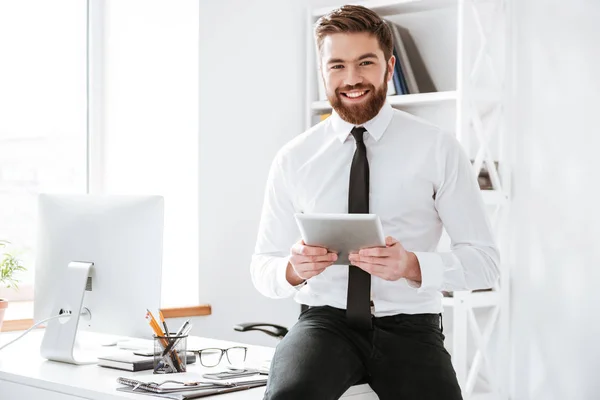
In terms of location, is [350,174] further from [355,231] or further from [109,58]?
[109,58]

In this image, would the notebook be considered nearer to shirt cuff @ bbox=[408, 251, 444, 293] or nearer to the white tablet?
the white tablet

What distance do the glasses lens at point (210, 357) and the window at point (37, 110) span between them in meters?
1.58

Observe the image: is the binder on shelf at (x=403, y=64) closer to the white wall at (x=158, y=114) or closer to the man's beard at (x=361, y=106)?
the white wall at (x=158, y=114)

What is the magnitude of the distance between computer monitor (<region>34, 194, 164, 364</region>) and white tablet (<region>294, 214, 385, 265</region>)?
1.67ft

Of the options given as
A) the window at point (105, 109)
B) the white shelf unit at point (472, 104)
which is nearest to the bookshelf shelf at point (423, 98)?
the white shelf unit at point (472, 104)

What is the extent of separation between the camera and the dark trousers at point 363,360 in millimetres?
1794

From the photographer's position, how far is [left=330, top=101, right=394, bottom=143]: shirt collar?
2.17 metres

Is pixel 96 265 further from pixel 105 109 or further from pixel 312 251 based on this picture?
pixel 105 109

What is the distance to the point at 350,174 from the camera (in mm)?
2113

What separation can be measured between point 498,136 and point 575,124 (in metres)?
0.34

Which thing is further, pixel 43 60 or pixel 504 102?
pixel 43 60

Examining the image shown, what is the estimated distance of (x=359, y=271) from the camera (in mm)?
2012

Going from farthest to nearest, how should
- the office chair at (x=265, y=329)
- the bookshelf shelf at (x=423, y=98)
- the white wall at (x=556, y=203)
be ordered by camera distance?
1. the bookshelf shelf at (x=423, y=98)
2. the white wall at (x=556, y=203)
3. the office chair at (x=265, y=329)

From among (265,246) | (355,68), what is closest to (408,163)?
(355,68)
